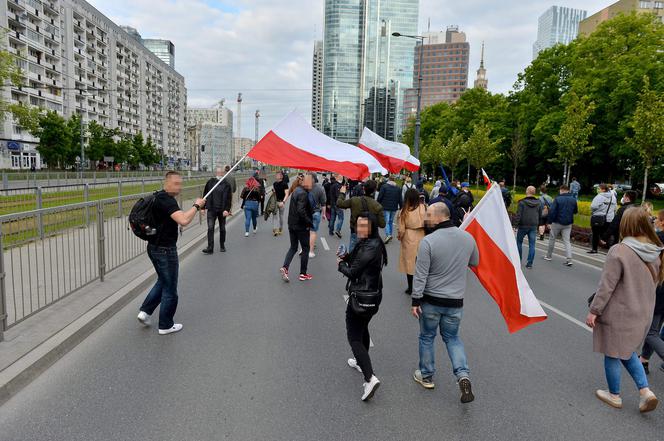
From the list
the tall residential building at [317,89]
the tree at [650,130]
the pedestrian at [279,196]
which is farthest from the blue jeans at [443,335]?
the tall residential building at [317,89]

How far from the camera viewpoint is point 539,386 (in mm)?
4164

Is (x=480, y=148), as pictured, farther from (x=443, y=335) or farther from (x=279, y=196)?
(x=443, y=335)

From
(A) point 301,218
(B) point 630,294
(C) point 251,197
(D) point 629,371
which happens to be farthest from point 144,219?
(C) point 251,197

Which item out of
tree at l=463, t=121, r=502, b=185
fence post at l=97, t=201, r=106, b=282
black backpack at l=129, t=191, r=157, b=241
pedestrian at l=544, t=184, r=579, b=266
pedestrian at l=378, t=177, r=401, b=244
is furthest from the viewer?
tree at l=463, t=121, r=502, b=185

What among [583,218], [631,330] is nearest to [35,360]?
[631,330]

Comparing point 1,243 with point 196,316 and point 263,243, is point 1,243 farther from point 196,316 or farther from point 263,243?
point 263,243

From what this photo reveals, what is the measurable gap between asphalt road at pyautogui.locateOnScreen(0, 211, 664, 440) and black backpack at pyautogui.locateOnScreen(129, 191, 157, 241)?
1.22m

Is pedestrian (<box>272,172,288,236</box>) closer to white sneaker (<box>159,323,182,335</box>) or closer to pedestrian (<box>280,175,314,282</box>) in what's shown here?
pedestrian (<box>280,175,314,282</box>)

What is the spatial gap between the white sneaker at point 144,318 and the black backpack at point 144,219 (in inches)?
41.4

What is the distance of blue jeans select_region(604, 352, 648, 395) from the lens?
12.4 feet

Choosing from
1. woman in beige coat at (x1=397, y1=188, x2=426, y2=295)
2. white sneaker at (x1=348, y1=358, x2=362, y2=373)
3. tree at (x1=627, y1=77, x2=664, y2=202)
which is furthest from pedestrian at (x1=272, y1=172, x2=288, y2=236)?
tree at (x1=627, y1=77, x2=664, y2=202)

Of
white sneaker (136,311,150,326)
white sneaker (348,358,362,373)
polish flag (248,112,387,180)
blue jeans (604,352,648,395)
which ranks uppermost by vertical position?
polish flag (248,112,387,180)

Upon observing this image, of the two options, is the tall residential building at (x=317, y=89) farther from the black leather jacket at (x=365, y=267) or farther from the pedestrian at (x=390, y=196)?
the black leather jacket at (x=365, y=267)

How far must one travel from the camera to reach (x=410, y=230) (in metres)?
7.09
